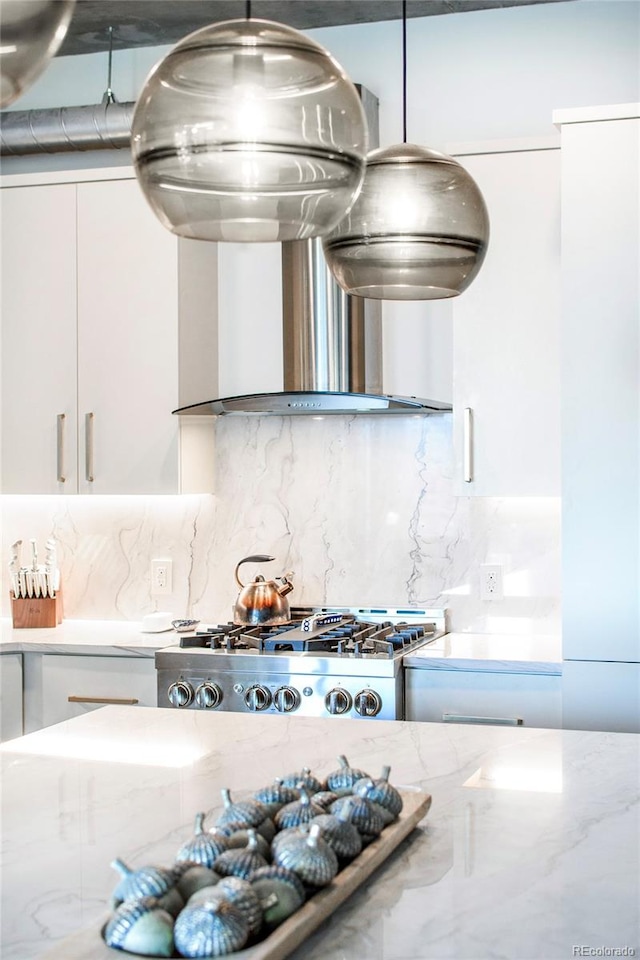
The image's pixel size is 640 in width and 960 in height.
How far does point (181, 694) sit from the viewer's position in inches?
130

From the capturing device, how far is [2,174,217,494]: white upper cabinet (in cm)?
377

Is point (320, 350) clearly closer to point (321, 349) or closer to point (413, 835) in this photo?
point (321, 349)

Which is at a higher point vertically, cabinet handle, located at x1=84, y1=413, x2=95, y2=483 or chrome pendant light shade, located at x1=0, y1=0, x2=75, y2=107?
chrome pendant light shade, located at x1=0, y1=0, x2=75, y2=107

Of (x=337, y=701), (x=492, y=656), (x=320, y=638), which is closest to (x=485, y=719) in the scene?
(x=492, y=656)

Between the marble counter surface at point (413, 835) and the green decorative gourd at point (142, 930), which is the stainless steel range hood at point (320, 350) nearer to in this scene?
the marble counter surface at point (413, 835)

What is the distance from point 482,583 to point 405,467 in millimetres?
488

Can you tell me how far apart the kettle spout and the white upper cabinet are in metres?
0.46

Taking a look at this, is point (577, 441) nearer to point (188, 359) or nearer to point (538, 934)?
point (188, 359)

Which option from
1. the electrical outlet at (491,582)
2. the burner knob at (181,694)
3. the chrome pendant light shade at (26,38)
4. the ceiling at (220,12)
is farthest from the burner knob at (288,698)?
the chrome pendant light shade at (26,38)

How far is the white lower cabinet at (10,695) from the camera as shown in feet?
11.9

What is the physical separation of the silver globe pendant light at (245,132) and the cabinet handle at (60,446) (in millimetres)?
2718

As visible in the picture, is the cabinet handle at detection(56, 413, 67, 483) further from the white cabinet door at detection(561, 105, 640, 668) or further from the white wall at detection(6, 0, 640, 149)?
the white cabinet door at detection(561, 105, 640, 668)

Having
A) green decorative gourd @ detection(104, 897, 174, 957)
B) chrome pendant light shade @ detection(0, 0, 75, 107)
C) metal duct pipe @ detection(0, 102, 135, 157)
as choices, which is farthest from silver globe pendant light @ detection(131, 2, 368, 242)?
metal duct pipe @ detection(0, 102, 135, 157)

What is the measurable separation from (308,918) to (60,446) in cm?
289
